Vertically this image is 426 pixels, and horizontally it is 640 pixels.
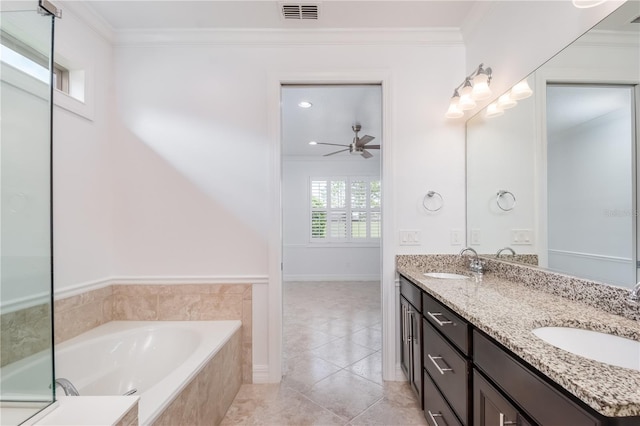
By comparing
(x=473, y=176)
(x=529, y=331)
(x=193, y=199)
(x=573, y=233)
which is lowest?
(x=529, y=331)

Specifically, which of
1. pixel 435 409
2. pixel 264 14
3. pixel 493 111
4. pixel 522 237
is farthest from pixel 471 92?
pixel 435 409

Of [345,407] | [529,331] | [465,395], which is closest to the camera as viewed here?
[529,331]

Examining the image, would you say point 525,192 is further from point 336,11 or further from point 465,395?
point 336,11

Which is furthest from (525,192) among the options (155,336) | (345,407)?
(155,336)

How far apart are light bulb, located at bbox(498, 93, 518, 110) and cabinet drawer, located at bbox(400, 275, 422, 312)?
4.41 ft

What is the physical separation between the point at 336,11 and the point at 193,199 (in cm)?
179

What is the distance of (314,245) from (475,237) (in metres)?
4.29

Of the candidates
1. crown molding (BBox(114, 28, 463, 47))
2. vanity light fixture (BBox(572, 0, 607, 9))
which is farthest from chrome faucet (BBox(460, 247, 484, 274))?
crown molding (BBox(114, 28, 463, 47))

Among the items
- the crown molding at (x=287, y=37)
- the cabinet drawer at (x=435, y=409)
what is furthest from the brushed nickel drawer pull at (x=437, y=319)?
the crown molding at (x=287, y=37)

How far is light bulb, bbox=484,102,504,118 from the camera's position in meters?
1.88

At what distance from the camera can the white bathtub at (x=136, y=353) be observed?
1.67 m

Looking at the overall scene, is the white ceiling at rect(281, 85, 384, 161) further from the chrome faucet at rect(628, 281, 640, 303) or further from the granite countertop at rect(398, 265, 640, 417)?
the chrome faucet at rect(628, 281, 640, 303)

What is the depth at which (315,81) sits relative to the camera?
7.16ft

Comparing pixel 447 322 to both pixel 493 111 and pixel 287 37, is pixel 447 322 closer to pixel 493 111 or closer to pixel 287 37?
pixel 493 111
